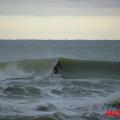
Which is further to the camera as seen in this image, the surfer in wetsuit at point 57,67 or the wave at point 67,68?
the wave at point 67,68

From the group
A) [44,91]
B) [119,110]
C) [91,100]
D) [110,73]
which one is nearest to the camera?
[119,110]

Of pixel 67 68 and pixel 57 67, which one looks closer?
pixel 57 67

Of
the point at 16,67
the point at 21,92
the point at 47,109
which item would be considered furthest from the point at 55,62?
the point at 47,109

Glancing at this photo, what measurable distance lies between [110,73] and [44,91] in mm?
10082

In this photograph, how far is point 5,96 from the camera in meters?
12.9

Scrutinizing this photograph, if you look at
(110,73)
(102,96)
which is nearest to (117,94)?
(102,96)

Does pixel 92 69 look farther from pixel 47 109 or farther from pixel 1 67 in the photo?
pixel 47 109

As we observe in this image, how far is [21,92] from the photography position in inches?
552

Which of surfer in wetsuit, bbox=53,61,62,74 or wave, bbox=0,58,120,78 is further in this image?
wave, bbox=0,58,120,78

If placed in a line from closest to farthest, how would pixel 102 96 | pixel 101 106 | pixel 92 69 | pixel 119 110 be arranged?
pixel 119 110 → pixel 101 106 → pixel 102 96 → pixel 92 69

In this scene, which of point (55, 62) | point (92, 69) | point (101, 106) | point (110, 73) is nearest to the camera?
point (101, 106)

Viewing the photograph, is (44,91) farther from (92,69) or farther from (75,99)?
(92,69)

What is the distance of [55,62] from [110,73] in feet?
17.0

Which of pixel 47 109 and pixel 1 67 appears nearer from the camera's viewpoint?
pixel 47 109
